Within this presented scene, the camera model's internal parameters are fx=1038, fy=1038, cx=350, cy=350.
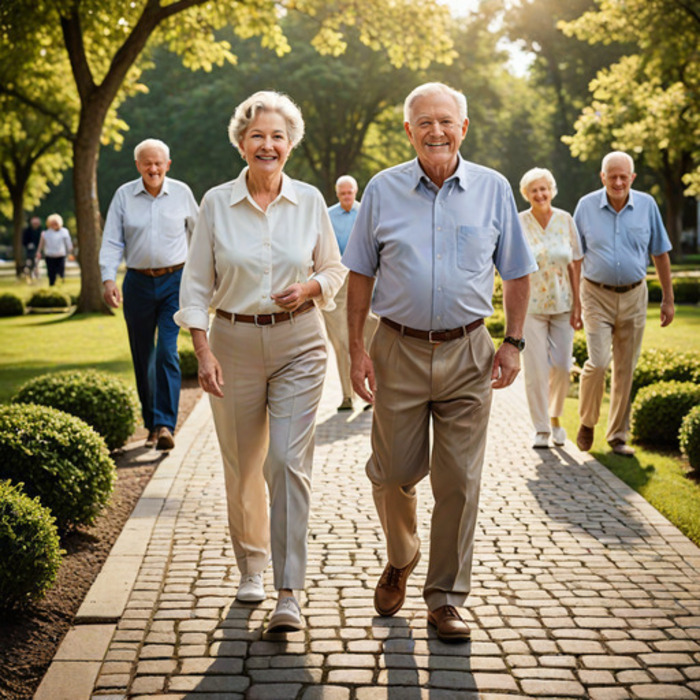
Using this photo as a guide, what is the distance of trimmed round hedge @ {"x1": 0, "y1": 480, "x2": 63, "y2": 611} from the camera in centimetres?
475

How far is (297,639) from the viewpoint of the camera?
4.61 meters

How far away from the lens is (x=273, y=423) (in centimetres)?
485

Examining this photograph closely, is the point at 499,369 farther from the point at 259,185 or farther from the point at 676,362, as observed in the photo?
the point at 676,362

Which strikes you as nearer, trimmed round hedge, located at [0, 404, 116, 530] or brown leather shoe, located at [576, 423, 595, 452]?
trimmed round hedge, located at [0, 404, 116, 530]

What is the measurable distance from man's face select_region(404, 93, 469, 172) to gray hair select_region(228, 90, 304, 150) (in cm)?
58

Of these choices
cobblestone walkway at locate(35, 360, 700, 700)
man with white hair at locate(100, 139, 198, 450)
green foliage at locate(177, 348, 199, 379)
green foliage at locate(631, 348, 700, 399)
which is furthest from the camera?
green foliage at locate(177, 348, 199, 379)

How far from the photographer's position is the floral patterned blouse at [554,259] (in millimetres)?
8781

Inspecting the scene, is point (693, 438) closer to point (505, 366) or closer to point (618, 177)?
point (618, 177)

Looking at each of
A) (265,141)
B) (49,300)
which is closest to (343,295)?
(265,141)

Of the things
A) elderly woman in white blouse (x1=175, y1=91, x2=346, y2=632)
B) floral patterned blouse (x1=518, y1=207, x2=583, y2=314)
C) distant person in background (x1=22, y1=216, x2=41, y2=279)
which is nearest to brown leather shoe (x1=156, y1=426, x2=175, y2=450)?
floral patterned blouse (x1=518, y1=207, x2=583, y2=314)

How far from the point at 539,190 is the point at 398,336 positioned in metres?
4.49

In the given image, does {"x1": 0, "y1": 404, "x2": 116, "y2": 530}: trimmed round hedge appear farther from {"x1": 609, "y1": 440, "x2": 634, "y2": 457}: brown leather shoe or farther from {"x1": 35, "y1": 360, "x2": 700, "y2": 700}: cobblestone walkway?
{"x1": 609, "y1": 440, "x2": 634, "y2": 457}: brown leather shoe

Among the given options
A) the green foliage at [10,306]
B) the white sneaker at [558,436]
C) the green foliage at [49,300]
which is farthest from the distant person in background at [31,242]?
the white sneaker at [558,436]

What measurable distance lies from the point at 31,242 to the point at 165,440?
32.3 m
